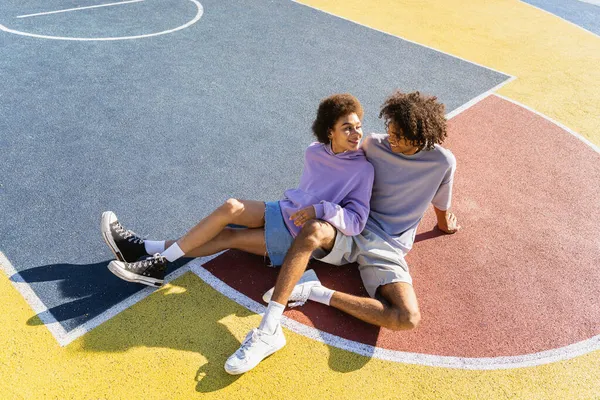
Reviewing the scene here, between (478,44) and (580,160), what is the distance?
387 centimetres

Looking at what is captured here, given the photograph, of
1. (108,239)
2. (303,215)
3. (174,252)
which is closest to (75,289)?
(108,239)

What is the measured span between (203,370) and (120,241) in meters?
1.27

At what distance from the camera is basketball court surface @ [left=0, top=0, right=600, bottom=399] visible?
11.6ft

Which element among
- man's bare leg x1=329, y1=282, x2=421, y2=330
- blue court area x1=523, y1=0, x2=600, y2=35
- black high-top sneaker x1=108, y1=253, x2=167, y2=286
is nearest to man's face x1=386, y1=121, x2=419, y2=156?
man's bare leg x1=329, y1=282, x2=421, y2=330

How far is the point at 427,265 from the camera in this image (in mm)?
4500

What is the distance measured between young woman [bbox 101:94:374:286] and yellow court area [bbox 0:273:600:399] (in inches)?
19.2

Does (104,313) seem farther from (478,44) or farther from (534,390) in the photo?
(478,44)

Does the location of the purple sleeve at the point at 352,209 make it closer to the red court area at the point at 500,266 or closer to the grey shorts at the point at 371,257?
the grey shorts at the point at 371,257

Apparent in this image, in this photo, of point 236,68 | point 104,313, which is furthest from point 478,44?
point 104,313

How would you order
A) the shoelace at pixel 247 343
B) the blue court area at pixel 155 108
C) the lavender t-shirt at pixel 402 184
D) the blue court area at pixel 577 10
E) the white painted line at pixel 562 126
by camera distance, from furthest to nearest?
the blue court area at pixel 577 10 < the white painted line at pixel 562 126 < the blue court area at pixel 155 108 < the lavender t-shirt at pixel 402 184 < the shoelace at pixel 247 343

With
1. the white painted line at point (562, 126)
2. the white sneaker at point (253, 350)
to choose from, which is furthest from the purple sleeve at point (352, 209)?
the white painted line at point (562, 126)

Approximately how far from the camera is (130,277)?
385cm

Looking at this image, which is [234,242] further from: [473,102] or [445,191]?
[473,102]

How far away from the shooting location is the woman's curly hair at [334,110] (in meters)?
3.98
